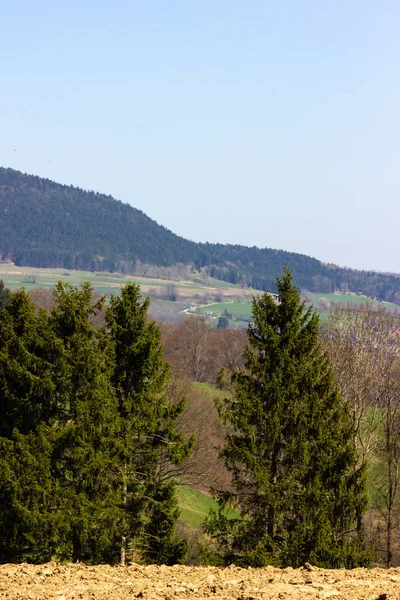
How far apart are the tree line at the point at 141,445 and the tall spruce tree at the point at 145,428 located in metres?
0.04

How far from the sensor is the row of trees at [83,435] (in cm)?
1916

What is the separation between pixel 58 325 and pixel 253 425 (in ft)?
18.9

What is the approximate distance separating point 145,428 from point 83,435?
8.78 ft

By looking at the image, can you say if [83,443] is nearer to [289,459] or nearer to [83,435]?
[83,435]

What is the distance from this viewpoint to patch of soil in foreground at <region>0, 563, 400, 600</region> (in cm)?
1149

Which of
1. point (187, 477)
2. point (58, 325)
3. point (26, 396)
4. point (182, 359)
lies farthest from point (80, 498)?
point (182, 359)

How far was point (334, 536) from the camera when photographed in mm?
20391

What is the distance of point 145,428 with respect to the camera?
2195cm

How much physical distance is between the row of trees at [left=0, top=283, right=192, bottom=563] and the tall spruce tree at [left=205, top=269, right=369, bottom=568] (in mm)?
2201

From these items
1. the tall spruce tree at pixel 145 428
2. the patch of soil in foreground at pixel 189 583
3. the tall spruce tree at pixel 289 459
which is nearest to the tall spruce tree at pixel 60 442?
the tall spruce tree at pixel 145 428

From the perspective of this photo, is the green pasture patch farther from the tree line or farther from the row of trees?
the tree line

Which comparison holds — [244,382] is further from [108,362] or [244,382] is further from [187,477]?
[187,477]

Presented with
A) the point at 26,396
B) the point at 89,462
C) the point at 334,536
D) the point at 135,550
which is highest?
the point at 26,396

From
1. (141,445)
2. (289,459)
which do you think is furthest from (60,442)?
(289,459)
